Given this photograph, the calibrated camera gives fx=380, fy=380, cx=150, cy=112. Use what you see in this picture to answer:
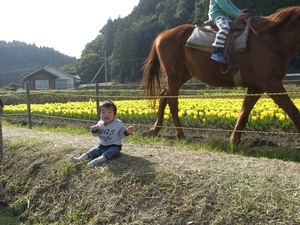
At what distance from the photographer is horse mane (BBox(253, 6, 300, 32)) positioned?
537 cm

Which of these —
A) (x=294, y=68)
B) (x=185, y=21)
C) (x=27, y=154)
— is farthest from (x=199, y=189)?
(x=185, y=21)

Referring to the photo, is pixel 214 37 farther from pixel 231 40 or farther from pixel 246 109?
pixel 246 109

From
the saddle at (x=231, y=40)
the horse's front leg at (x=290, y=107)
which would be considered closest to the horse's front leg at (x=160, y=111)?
the saddle at (x=231, y=40)

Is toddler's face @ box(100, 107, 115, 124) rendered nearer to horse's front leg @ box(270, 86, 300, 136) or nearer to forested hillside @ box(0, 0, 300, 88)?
horse's front leg @ box(270, 86, 300, 136)

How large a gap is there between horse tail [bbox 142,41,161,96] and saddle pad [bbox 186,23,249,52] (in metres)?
1.37

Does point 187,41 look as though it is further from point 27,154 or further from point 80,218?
point 80,218

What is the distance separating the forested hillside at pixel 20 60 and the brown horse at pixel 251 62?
92.1 metres

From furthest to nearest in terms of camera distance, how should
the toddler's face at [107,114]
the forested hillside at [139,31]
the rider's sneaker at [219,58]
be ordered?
1. the forested hillside at [139,31]
2. the rider's sneaker at [219,58]
3. the toddler's face at [107,114]

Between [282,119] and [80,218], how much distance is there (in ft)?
15.7

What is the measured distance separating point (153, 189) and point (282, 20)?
3215 millimetres

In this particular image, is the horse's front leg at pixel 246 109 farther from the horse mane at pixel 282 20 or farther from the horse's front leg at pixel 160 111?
the horse's front leg at pixel 160 111

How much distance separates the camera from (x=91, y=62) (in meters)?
68.2

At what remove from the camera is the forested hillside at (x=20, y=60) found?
95.1m

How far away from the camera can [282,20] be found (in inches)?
213
